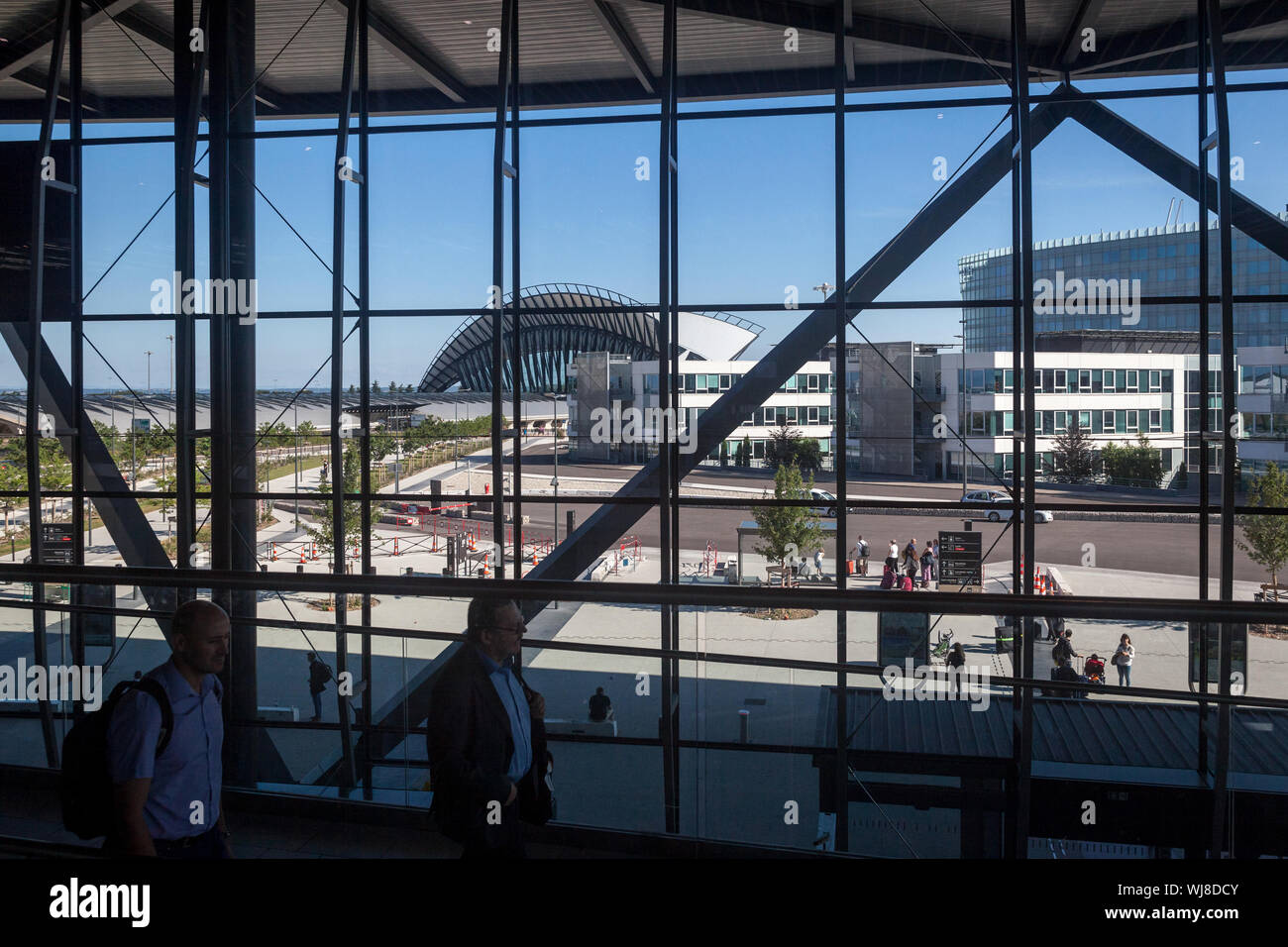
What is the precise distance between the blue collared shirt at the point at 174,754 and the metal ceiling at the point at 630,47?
24.2ft

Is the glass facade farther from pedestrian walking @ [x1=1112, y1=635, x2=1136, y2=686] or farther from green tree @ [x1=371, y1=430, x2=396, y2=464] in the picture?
pedestrian walking @ [x1=1112, y1=635, x2=1136, y2=686]

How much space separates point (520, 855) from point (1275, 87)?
27.1ft

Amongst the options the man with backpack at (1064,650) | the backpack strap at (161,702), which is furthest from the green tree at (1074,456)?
the backpack strap at (161,702)

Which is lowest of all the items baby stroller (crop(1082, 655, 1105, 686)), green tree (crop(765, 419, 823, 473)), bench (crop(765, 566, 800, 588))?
bench (crop(765, 566, 800, 588))

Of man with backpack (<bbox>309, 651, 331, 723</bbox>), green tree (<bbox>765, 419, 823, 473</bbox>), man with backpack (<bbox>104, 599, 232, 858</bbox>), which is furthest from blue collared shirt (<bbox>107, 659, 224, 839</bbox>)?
green tree (<bbox>765, 419, 823, 473</bbox>)

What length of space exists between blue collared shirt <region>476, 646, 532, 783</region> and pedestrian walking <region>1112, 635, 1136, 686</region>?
1.44 m

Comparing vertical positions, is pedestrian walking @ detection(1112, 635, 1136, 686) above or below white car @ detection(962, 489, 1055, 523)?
below

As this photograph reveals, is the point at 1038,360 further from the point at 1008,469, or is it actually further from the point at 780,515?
the point at 780,515

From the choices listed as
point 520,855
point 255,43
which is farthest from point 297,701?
point 255,43

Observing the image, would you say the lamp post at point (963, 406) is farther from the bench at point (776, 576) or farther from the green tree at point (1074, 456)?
the bench at point (776, 576)

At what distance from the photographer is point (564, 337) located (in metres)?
8.70

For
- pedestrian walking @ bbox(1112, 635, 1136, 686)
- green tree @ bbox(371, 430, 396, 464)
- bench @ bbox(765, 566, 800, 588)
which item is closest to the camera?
pedestrian walking @ bbox(1112, 635, 1136, 686)

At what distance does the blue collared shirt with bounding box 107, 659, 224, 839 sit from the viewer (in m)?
1.94

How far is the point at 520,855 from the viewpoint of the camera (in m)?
2.02
